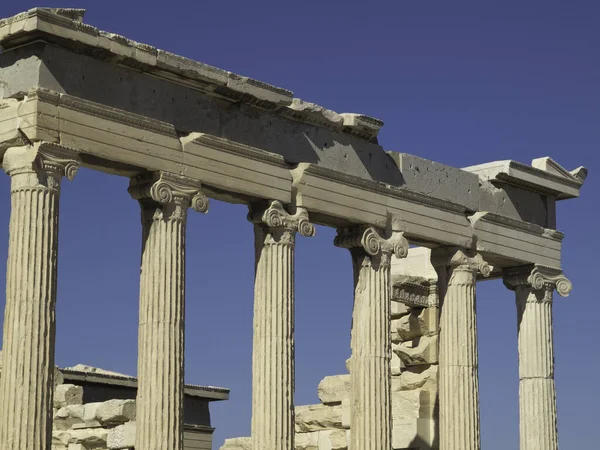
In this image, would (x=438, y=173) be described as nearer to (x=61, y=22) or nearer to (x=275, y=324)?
(x=275, y=324)

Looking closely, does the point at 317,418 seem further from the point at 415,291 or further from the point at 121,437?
the point at 121,437

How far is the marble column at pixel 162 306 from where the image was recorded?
24.0m

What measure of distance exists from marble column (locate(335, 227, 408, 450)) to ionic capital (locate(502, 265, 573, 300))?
3.81m

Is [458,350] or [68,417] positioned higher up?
[458,350]

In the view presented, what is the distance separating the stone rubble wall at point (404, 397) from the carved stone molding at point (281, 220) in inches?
220

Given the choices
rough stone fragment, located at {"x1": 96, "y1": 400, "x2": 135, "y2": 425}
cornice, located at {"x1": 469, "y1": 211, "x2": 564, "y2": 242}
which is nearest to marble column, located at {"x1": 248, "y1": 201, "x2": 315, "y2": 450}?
rough stone fragment, located at {"x1": 96, "y1": 400, "x2": 135, "y2": 425}

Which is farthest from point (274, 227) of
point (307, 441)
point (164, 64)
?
point (307, 441)

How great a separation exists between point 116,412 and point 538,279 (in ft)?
27.8

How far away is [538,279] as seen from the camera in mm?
30797

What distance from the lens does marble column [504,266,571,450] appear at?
30.3m

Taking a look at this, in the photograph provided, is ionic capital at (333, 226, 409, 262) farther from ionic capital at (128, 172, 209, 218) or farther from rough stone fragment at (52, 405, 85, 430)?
rough stone fragment at (52, 405, 85, 430)

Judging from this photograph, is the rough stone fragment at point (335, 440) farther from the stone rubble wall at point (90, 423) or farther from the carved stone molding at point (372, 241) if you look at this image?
the carved stone molding at point (372, 241)

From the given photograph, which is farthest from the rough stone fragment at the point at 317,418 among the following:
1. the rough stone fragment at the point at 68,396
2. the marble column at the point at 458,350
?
the rough stone fragment at the point at 68,396

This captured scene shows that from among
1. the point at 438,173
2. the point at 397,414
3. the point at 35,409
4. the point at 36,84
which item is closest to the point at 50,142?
the point at 36,84
